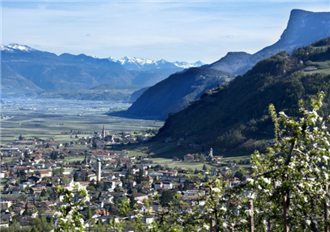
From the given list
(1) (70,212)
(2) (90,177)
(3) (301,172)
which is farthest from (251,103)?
(3) (301,172)

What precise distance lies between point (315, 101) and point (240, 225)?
3.01 metres

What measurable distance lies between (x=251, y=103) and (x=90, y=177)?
217 feet

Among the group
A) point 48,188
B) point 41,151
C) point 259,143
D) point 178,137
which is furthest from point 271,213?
point 178,137

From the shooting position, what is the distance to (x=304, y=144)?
1155 centimetres

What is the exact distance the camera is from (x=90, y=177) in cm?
8850

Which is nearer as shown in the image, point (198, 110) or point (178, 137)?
point (178, 137)

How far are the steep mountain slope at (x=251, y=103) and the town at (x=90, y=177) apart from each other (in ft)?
26.8

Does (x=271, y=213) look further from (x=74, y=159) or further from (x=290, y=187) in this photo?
(x=74, y=159)

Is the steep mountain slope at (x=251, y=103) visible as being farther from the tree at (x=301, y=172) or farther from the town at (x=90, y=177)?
the tree at (x=301, y=172)

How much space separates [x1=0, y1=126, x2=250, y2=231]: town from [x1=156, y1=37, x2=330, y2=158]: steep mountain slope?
8181 millimetres

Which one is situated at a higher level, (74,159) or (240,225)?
(240,225)

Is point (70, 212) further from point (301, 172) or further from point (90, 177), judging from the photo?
point (90, 177)

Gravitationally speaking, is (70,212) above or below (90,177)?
above

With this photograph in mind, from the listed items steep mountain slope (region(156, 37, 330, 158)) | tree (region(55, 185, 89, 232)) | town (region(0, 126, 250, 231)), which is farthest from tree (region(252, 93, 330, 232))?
steep mountain slope (region(156, 37, 330, 158))
